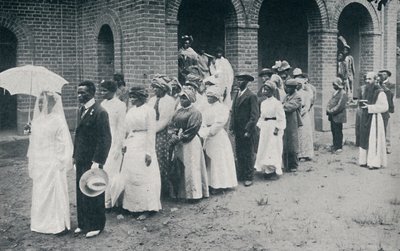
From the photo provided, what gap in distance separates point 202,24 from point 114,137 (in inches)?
344

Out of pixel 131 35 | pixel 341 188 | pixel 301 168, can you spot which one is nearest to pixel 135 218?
pixel 341 188

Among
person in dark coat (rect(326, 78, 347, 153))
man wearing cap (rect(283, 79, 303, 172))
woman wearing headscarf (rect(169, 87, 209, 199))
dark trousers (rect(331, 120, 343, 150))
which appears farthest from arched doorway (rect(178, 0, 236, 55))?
woman wearing headscarf (rect(169, 87, 209, 199))

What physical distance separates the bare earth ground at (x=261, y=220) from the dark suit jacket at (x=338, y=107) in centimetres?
195

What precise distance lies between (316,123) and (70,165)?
9827 millimetres

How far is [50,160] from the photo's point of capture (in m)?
6.20

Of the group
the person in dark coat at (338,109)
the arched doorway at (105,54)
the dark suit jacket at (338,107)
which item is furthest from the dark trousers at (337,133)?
the arched doorway at (105,54)

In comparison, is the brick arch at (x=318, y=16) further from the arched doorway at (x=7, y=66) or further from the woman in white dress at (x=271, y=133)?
the arched doorway at (x=7, y=66)

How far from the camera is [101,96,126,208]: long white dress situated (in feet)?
23.3

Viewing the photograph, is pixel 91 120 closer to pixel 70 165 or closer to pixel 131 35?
pixel 70 165

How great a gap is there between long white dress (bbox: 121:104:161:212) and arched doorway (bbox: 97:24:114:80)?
6.71 metres

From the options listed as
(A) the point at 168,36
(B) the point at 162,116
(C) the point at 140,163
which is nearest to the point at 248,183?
(B) the point at 162,116

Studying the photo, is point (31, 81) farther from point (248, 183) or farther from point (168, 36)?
point (168, 36)

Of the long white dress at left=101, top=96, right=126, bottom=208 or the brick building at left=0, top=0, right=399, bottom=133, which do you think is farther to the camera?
the brick building at left=0, top=0, right=399, bottom=133

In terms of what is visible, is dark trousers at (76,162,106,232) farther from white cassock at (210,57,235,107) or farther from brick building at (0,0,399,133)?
white cassock at (210,57,235,107)
